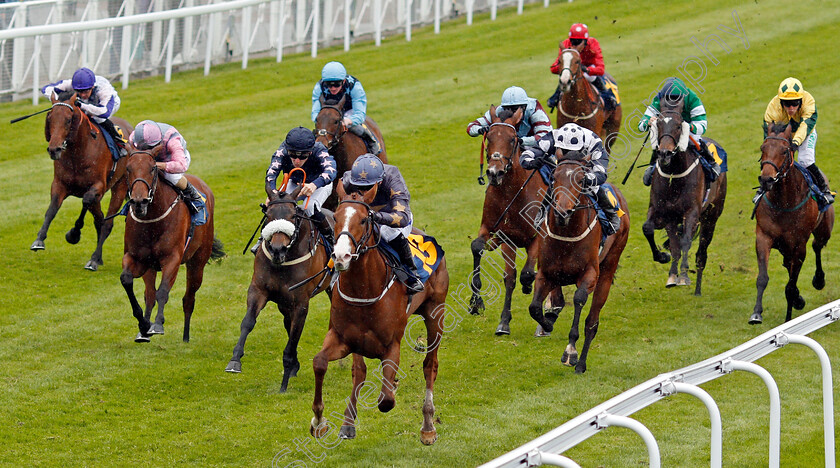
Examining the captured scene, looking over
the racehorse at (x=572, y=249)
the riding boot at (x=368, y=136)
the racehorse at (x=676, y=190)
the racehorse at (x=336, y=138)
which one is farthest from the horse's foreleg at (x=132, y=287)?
the racehorse at (x=676, y=190)

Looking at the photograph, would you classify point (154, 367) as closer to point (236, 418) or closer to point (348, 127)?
point (236, 418)

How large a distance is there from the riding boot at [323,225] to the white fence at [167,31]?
1023 cm

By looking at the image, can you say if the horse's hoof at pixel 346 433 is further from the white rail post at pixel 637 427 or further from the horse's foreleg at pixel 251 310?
the white rail post at pixel 637 427

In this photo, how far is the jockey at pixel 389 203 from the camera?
695 centimetres

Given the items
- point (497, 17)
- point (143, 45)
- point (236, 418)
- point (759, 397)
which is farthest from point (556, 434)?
point (497, 17)

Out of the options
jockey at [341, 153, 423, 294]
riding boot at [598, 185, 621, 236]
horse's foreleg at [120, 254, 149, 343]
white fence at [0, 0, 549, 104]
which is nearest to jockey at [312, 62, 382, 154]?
horse's foreleg at [120, 254, 149, 343]

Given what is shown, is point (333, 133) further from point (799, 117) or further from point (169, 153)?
point (799, 117)

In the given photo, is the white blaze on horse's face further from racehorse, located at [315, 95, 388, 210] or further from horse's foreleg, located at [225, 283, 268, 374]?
racehorse, located at [315, 95, 388, 210]

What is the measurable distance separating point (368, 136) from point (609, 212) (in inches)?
115

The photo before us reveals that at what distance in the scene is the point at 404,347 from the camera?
10.1 meters

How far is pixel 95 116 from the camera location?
462 inches

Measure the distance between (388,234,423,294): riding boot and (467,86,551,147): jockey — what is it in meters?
2.92

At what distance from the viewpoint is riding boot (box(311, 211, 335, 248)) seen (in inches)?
337

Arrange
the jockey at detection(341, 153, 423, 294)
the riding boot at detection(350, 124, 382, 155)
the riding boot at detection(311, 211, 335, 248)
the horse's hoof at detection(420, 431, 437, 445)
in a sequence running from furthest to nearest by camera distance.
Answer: the riding boot at detection(350, 124, 382, 155) < the riding boot at detection(311, 211, 335, 248) < the horse's hoof at detection(420, 431, 437, 445) < the jockey at detection(341, 153, 423, 294)
